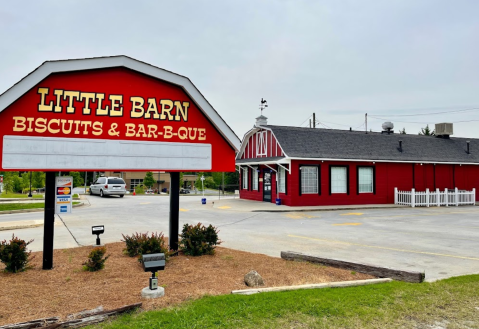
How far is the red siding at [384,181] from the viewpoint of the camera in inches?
956

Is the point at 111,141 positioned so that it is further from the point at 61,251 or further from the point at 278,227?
the point at 278,227

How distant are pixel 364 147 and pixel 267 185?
823 cm

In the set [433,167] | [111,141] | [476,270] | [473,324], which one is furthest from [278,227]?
[433,167]

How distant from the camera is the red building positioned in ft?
80.5

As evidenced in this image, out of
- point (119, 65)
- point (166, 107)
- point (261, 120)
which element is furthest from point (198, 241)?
point (261, 120)

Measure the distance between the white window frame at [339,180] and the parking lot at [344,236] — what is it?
588 centimetres

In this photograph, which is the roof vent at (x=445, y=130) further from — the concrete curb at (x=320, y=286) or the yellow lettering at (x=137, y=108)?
the yellow lettering at (x=137, y=108)

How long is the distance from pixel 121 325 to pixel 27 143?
4.41 metres

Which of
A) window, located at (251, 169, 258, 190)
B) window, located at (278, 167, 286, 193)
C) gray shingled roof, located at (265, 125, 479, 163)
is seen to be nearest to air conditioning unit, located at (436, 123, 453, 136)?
gray shingled roof, located at (265, 125, 479, 163)

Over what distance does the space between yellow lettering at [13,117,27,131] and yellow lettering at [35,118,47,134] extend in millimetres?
210

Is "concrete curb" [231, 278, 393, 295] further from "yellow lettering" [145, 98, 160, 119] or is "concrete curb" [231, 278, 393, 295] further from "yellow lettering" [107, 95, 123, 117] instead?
"yellow lettering" [107, 95, 123, 117]

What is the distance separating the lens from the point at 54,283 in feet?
21.0

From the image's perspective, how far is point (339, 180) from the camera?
25.5m

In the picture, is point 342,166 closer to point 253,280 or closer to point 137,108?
point 137,108
